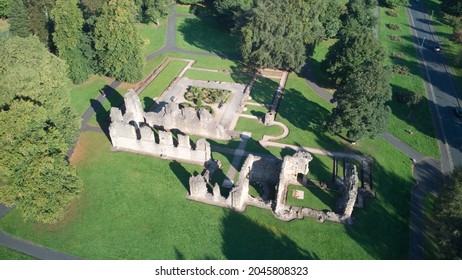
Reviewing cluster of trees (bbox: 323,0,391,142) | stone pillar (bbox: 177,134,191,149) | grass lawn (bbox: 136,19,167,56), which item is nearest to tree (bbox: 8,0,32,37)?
grass lawn (bbox: 136,19,167,56)

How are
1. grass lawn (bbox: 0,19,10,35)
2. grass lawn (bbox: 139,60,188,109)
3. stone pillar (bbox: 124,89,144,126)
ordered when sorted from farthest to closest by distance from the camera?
1. grass lawn (bbox: 0,19,10,35)
2. grass lawn (bbox: 139,60,188,109)
3. stone pillar (bbox: 124,89,144,126)

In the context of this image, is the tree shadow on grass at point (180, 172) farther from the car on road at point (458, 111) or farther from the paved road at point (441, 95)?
the car on road at point (458, 111)

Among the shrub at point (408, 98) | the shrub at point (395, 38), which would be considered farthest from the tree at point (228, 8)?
the shrub at point (408, 98)

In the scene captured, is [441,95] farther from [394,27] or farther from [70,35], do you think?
[70,35]

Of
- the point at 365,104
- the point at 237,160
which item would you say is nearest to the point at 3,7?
the point at 237,160

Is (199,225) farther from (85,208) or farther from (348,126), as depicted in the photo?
(348,126)

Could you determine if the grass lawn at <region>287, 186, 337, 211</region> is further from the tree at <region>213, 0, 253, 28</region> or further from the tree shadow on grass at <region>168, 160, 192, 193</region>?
the tree at <region>213, 0, 253, 28</region>
